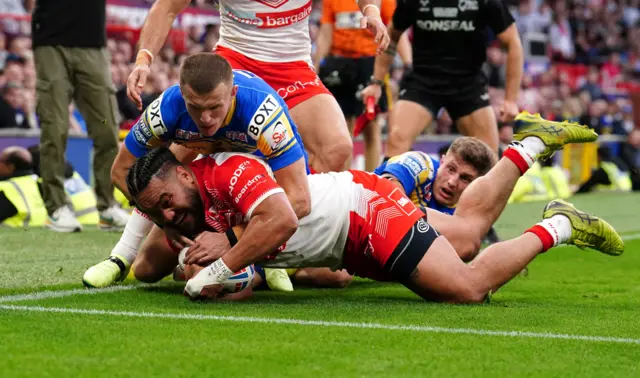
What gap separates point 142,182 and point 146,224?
973mm

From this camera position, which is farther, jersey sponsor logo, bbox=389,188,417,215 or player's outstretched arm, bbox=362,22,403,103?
player's outstretched arm, bbox=362,22,403,103

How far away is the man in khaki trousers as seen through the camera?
334 inches

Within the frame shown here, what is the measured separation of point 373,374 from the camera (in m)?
3.20

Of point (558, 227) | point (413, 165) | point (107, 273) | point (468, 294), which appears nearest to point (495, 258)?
point (468, 294)

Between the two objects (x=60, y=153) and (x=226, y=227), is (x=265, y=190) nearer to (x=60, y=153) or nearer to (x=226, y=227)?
(x=226, y=227)

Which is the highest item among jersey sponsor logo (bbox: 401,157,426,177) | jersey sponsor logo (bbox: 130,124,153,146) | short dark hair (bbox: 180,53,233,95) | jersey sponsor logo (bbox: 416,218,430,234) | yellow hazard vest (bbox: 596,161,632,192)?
short dark hair (bbox: 180,53,233,95)

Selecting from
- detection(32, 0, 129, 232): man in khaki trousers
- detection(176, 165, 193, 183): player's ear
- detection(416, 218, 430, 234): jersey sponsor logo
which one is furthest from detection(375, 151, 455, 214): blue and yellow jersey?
detection(32, 0, 129, 232): man in khaki trousers

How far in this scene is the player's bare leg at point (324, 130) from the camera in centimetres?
622

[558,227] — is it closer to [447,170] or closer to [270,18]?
[447,170]

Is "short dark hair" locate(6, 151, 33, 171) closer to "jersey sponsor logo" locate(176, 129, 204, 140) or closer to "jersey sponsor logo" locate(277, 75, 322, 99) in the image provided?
"jersey sponsor logo" locate(277, 75, 322, 99)

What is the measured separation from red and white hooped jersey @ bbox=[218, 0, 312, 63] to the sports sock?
1.84 m

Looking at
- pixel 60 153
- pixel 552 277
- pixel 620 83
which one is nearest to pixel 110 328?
pixel 552 277

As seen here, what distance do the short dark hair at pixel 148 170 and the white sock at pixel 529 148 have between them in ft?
6.25

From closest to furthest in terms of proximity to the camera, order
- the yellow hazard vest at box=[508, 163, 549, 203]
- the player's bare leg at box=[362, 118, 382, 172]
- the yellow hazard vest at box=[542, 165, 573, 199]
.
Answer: the player's bare leg at box=[362, 118, 382, 172] < the yellow hazard vest at box=[508, 163, 549, 203] < the yellow hazard vest at box=[542, 165, 573, 199]
